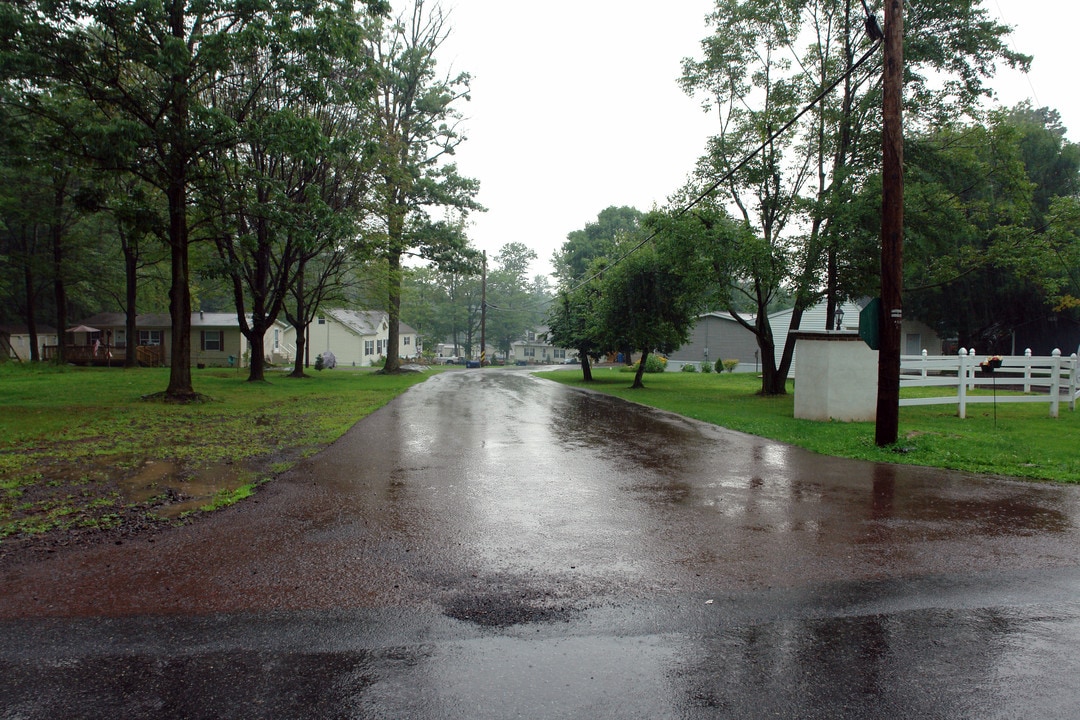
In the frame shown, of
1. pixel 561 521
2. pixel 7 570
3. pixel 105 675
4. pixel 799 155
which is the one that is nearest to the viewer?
pixel 105 675

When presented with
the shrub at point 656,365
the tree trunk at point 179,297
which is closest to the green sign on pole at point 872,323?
the tree trunk at point 179,297

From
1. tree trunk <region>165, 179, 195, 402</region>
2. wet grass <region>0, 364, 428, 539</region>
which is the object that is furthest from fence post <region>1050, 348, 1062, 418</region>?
tree trunk <region>165, 179, 195, 402</region>

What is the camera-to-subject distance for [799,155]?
70.6 ft

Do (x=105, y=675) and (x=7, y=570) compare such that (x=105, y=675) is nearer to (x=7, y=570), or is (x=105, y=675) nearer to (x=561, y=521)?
(x=7, y=570)

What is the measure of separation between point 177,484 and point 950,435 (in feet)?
38.4

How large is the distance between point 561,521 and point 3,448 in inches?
331

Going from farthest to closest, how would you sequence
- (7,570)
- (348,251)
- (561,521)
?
(348,251), (561,521), (7,570)

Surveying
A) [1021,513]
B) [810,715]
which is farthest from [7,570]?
[1021,513]

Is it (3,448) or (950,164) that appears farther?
(950,164)

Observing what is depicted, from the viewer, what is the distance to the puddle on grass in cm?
641

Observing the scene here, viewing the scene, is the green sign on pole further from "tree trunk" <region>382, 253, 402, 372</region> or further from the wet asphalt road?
"tree trunk" <region>382, 253, 402, 372</region>


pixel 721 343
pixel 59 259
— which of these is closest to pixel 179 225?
pixel 59 259

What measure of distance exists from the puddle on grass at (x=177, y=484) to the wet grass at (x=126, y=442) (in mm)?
40

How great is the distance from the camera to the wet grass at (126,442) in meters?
6.19
